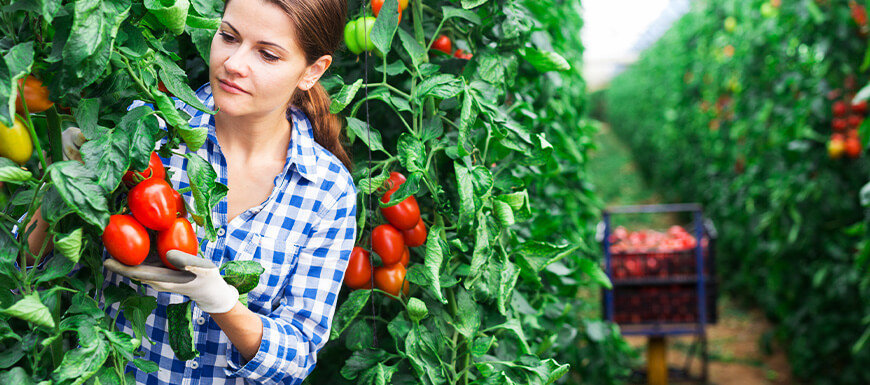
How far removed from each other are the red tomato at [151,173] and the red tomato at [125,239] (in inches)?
2.4

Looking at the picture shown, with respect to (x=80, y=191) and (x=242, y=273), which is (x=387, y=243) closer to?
(x=242, y=273)

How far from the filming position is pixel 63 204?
0.76 m

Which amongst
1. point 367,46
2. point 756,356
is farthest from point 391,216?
point 756,356

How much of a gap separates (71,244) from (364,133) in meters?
0.47

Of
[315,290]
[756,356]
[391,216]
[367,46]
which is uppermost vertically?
[367,46]

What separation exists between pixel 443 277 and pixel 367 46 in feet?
1.31

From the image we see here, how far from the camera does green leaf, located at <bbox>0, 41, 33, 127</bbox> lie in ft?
2.24

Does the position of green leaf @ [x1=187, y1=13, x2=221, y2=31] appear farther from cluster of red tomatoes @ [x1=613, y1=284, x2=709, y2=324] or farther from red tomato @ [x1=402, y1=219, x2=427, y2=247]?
cluster of red tomatoes @ [x1=613, y1=284, x2=709, y2=324]

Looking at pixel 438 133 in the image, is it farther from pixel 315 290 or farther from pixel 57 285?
pixel 57 285

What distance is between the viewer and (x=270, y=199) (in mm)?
1049

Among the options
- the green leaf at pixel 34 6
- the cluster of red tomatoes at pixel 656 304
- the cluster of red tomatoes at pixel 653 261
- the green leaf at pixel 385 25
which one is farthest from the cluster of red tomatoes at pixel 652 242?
the green leaf at pixel 34 6

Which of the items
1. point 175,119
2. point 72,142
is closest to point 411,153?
point 175,119

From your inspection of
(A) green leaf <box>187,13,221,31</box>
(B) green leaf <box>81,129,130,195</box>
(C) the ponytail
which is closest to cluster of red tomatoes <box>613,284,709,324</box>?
(C) the ponytail

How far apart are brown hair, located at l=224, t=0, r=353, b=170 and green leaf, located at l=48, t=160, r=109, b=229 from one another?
1.22ft
